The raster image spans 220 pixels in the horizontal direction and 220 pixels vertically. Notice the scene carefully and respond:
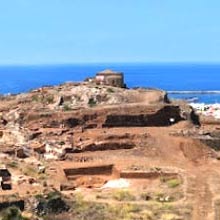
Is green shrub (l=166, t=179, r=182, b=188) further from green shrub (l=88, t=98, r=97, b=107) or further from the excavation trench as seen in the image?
green shrub (l=88, t=98, r=97, b=107)

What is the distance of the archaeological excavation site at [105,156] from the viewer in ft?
92.9

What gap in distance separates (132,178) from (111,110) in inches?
435

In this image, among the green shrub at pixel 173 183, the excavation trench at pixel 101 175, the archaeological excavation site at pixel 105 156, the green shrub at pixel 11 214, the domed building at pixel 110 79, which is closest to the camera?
the green shrub at pixel 11 214

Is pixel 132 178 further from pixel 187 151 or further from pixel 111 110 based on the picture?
pixel 111 110

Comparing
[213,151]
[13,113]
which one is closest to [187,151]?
[213,151]

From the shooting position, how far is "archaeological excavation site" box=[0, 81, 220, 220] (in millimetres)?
28328

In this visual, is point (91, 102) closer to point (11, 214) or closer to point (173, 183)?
point (173, 183)

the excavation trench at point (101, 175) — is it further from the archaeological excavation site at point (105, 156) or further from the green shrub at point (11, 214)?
the green shrub at point (11, 214)

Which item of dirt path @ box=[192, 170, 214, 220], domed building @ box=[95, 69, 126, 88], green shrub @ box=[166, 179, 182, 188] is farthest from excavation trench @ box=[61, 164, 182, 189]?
domed building @ box=[95, 69, 126, 88]

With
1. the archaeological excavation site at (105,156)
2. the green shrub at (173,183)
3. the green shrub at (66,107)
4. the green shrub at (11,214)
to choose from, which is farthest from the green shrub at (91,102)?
the green shrub at (11,214)

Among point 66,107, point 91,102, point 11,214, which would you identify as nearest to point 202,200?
point 11,214

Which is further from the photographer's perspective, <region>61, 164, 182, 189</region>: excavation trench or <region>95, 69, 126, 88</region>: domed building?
<region>95, 69, 126, 88</region>: domed building

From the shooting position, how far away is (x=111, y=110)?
4709 centimetres

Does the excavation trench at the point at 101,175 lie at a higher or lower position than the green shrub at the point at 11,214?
higher
